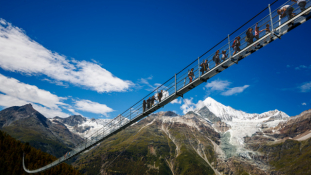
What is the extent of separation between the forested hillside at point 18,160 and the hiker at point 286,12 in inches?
2116

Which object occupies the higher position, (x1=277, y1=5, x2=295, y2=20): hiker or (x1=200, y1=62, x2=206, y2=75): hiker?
(x1=277, y1=5, x2=295, y2=20): hiker

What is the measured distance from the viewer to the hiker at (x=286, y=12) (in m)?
16.5

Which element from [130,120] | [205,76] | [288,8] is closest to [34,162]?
[130,120]

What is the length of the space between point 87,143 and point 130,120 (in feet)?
33.0

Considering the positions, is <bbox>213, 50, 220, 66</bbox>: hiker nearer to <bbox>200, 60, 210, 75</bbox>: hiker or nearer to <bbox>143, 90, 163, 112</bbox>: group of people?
<bbox>200, 60, 210, 75</bbox>: hiker

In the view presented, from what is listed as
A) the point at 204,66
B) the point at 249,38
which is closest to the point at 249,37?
the point at 249,38

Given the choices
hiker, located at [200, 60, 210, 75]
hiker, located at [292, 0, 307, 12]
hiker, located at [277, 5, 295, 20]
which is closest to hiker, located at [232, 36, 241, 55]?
hiker, located at [200, 60, 210, 75]

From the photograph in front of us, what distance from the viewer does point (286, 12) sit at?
A: 1658cm

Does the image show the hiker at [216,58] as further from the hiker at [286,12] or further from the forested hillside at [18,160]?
the forested hillside at [18,160]

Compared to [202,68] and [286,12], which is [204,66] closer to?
[202,68]

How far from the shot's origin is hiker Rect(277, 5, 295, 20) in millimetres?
16459

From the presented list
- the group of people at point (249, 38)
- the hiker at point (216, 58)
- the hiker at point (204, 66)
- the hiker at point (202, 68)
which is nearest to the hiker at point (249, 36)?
the group of people at point (249, 38)

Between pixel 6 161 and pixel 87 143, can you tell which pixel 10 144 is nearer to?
pixel 6 161

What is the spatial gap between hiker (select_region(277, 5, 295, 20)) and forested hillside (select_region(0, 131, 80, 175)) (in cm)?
5374
